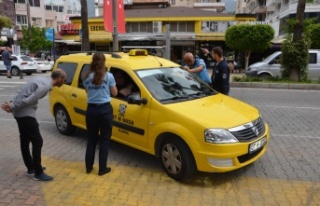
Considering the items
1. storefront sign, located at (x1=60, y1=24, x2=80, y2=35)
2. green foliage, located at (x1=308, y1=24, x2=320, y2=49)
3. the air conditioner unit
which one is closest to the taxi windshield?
green foliage, located at (x1=308, y1=24, x2=320, y2=49)

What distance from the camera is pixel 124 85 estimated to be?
16.1 feet

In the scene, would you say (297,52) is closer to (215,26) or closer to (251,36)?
(251,36)

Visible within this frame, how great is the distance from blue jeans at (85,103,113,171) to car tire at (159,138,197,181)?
78cm

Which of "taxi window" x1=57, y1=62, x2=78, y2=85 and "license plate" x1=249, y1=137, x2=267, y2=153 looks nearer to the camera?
"license plate" x1=249, y1=137, x2=267, y2=153

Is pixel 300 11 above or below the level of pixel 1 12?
below

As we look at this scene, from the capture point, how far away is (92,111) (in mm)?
4066

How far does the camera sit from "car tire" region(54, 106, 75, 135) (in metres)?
5.99

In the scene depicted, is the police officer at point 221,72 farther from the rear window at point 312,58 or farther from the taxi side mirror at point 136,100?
the rear window at point 312,58

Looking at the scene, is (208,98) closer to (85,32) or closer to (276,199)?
(276,199)

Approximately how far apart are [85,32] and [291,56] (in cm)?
1154

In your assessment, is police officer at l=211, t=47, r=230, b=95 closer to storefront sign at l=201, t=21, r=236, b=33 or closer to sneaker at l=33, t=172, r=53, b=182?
sneaker at l=33, t=172, r=53, b=182

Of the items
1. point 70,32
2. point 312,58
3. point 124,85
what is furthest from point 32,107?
point 70,32

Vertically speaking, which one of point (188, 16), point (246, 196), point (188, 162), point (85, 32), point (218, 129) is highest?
point (188, 16)

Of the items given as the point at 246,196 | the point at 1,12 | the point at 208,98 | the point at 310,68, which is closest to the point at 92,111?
the point at 208,98
